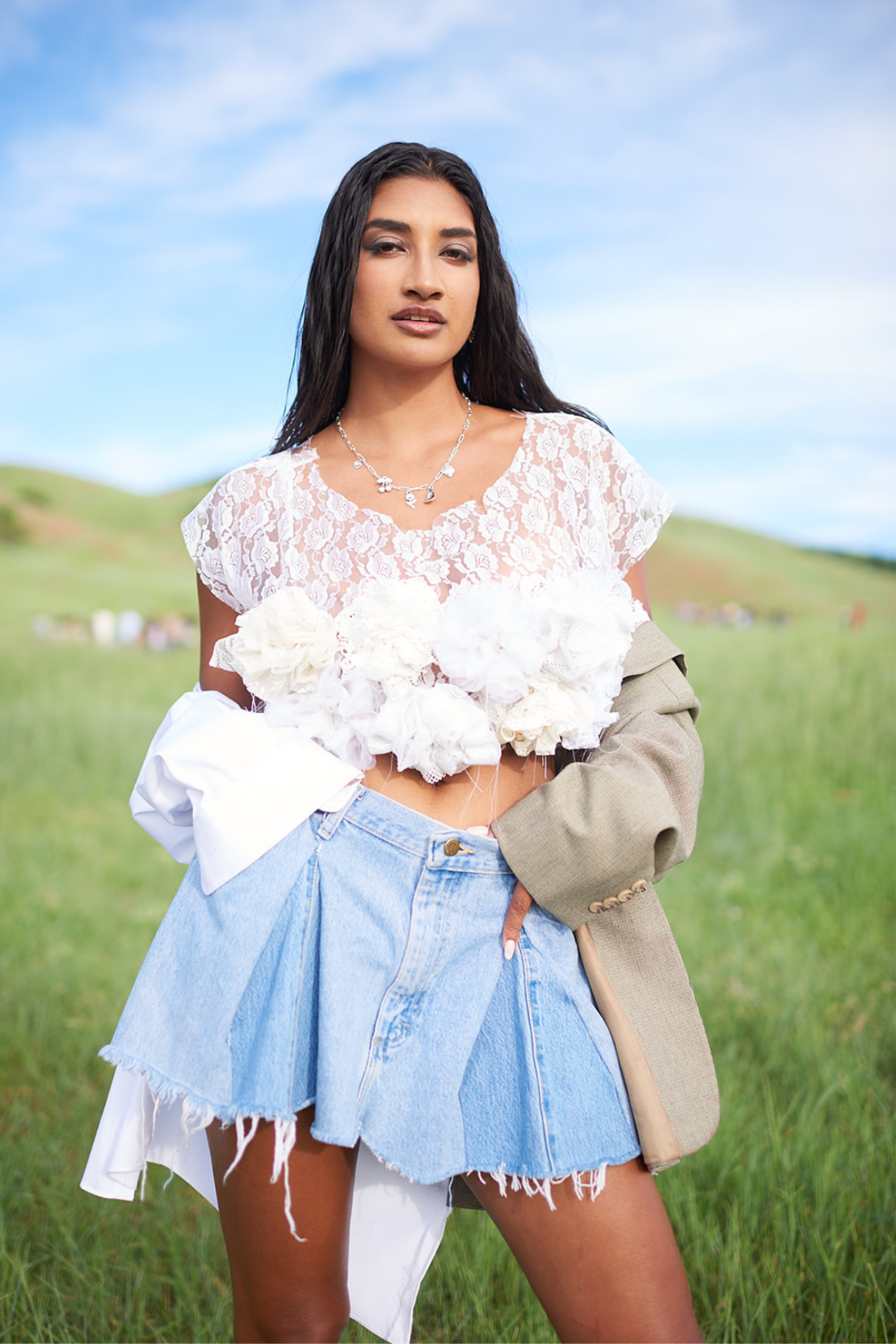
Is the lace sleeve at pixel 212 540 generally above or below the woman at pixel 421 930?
above

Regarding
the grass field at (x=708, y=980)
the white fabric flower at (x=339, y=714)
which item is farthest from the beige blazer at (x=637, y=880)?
the grass field at (x=708, y=980)

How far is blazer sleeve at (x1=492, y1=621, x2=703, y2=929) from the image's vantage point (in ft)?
5.80

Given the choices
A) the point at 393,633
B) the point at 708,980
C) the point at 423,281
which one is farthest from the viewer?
the point at 708,980

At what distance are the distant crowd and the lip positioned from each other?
26.7ft

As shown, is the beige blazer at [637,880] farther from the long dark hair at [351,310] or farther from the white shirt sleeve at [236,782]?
the long dark hair at [351,310]

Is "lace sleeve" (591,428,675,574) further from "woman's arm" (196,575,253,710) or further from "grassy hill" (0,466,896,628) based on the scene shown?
"grassy hill" (0,466,896,628)

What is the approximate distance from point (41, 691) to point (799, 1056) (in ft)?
23.7

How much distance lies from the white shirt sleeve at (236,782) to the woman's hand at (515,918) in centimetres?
34

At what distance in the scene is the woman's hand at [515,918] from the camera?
1845mm

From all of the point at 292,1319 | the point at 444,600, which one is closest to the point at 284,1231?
the point at 292,1319

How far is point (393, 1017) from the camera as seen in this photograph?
1.83m

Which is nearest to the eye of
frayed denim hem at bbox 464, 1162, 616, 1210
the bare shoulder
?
the bare shoulder

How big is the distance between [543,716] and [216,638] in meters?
0.90

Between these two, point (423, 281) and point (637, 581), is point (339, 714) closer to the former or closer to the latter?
point (637, 581)
